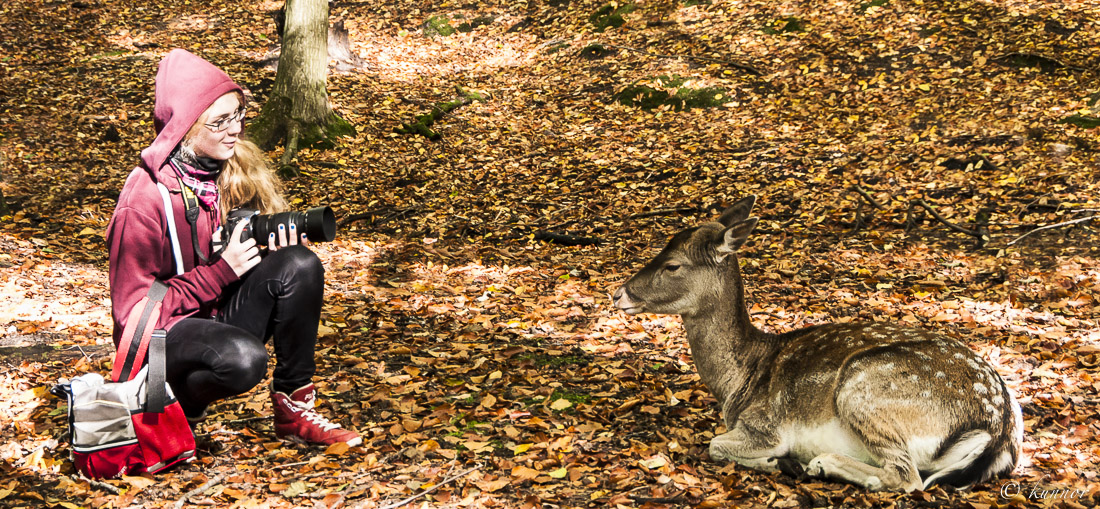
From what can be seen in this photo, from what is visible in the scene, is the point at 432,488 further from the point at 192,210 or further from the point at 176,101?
the point at 176,101

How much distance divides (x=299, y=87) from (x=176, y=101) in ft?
22.3

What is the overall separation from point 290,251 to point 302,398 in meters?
0.73

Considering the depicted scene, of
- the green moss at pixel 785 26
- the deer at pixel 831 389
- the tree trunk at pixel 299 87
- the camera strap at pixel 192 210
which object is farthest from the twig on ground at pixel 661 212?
the camera strap at pixel 192 210

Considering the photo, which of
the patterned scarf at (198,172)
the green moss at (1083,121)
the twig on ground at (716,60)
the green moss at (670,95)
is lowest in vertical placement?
the green moss at (1083,121)

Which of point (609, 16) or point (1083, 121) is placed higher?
point (609, 16)

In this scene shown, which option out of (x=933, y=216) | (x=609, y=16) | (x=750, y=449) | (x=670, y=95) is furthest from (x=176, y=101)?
(x=609, y=16)

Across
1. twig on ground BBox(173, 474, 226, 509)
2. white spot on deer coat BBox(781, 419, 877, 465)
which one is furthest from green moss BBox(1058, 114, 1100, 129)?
twig on ground BBox(173, 474, 226, 509)

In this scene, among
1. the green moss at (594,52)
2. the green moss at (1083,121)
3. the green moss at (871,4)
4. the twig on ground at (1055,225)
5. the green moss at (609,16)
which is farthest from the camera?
the green moss at (609,16)

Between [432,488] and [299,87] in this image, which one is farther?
[299,87]

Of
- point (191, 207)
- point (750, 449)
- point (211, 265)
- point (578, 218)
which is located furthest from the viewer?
point (578, 218)

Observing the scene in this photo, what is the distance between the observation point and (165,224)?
11.2 feet

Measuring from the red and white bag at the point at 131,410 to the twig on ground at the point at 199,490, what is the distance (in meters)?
0.18

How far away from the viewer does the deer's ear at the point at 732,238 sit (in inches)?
147

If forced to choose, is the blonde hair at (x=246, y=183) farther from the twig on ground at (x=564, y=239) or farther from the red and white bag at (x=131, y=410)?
the twig on ground at (x=564, y=239)
